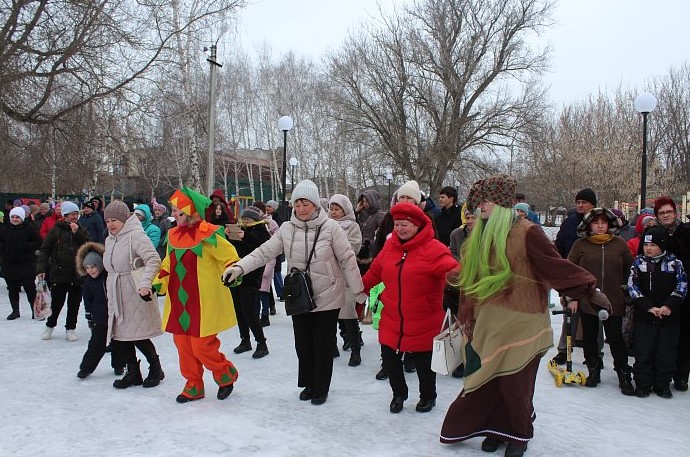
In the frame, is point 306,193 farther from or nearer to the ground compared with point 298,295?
farther from the ground

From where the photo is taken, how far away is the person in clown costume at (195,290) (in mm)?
4625

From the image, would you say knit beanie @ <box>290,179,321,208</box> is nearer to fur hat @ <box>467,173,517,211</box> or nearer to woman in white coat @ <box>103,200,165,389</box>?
woman in white coat @ <box>103,200,165,389</box>

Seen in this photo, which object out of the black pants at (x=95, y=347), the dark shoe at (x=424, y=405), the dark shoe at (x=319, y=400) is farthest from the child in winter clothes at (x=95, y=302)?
the dark shoe at (x=424, y=405)

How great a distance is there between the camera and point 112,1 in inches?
473

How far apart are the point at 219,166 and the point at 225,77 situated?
6364 mm

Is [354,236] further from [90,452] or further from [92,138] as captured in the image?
[92,138]

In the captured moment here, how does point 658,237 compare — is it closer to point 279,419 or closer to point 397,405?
point 397,405

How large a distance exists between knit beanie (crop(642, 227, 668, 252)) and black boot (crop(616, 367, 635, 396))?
1.24 m

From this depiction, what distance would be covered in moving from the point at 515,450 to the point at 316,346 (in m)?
1.84

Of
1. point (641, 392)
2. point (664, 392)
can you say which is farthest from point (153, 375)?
point (664, 392)

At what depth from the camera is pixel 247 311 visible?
250 inches

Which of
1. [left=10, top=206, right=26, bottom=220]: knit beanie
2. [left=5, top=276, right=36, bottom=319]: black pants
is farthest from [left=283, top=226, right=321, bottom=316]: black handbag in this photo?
[left=10, top=206, right=26, bottom=220]: knit beanie

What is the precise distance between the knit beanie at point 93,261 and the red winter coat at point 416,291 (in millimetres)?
3246

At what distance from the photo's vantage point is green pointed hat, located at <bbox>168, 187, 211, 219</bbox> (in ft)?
15.4
